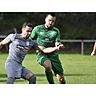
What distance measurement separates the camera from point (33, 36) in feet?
28.6

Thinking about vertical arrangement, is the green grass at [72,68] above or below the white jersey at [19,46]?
below

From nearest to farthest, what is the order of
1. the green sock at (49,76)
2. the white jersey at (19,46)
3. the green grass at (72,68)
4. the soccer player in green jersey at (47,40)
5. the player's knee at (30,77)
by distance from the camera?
the player's knee at (30,77) < the white jersey at (19,46) < the soccer player in green jersey at (47,40) < the green sock at (49,76) < the green grass at (72,68)

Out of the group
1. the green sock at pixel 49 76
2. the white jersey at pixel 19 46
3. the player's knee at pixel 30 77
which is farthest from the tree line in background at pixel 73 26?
the player's knee at pixel 30 77

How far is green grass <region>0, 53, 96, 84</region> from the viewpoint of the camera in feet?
32.1

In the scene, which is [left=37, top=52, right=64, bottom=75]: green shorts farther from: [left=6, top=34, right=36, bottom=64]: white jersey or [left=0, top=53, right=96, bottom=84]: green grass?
[left=6, top=34, right=36, bottom=64]: white jersey

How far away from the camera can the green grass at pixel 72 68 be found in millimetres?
9789

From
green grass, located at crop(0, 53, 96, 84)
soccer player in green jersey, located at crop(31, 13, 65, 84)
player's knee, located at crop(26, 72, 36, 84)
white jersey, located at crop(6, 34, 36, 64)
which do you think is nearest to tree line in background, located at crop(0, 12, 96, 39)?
green grass, located at crop(0, 53, 96, 84)

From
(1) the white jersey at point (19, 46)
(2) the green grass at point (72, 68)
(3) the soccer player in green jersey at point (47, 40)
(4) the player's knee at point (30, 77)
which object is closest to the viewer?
(4) the player's knee at point (30, 77)

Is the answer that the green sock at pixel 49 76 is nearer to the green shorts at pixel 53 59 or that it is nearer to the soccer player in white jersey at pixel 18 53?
the green shorts at pixel 53 59
